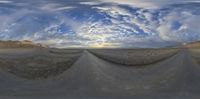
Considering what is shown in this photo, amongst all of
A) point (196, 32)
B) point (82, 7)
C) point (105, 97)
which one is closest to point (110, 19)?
point (82, 7)

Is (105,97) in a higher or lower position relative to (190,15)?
lower

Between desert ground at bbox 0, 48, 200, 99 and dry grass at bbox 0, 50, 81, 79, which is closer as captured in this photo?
desert ground at bbox 0, 48, 200, 99

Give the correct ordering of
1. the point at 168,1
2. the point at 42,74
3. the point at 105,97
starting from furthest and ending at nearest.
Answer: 1. the point at 168,1
2. the point at 42,74
3. the point at 105,97

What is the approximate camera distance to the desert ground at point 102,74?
9.52 m

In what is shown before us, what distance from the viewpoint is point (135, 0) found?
41.0ft

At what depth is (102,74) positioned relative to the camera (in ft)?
31.6

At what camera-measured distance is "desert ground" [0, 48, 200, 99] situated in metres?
9.52

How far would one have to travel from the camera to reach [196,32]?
43.7ft

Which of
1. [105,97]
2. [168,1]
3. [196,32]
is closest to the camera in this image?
[105,97]

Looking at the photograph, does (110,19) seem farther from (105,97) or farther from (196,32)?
(105,97)

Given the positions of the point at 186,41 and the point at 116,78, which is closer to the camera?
the point at 116,78

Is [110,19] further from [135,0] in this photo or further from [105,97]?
[105,97]

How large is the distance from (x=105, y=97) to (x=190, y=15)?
4.35 meters

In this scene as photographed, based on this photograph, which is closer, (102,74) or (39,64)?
(102,74)
